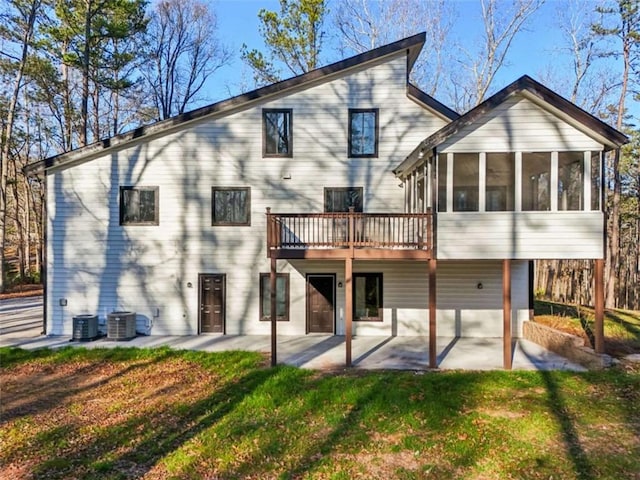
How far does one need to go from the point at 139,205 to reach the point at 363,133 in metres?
6.93

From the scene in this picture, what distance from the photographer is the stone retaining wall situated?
784 cm

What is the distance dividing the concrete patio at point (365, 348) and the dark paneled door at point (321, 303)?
0.43 meters

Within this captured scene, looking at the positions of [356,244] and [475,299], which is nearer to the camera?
[356,244]

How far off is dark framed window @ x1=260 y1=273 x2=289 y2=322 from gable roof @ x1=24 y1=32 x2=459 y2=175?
5.02 meters

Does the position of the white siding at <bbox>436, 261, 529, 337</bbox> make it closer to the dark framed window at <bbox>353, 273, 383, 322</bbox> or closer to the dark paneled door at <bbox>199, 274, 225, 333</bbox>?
the dark framed window at <bbox>353, 273, 383, 322</bbox>

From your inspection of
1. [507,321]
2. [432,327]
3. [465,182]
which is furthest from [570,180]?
[432,327]

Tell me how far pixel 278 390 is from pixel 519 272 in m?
8.05

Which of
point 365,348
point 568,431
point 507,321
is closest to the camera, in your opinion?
point 568,431

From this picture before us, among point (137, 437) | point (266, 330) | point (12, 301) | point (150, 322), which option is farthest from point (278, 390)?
point (12, 301)

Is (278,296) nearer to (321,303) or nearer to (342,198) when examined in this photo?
(321,303)

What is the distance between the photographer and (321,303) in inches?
439

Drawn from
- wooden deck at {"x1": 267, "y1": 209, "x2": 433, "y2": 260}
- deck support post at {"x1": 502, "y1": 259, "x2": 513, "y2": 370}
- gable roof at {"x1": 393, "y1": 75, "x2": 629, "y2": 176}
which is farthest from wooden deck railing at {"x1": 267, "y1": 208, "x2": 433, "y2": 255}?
gable roof at {"x1": 393, "y1": 75, "x2": 629, "y2": 176}

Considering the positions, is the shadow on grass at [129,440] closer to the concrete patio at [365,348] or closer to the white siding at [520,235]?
the concrete patio at [365,348]

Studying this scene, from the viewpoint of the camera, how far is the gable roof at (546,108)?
25.7 feet
